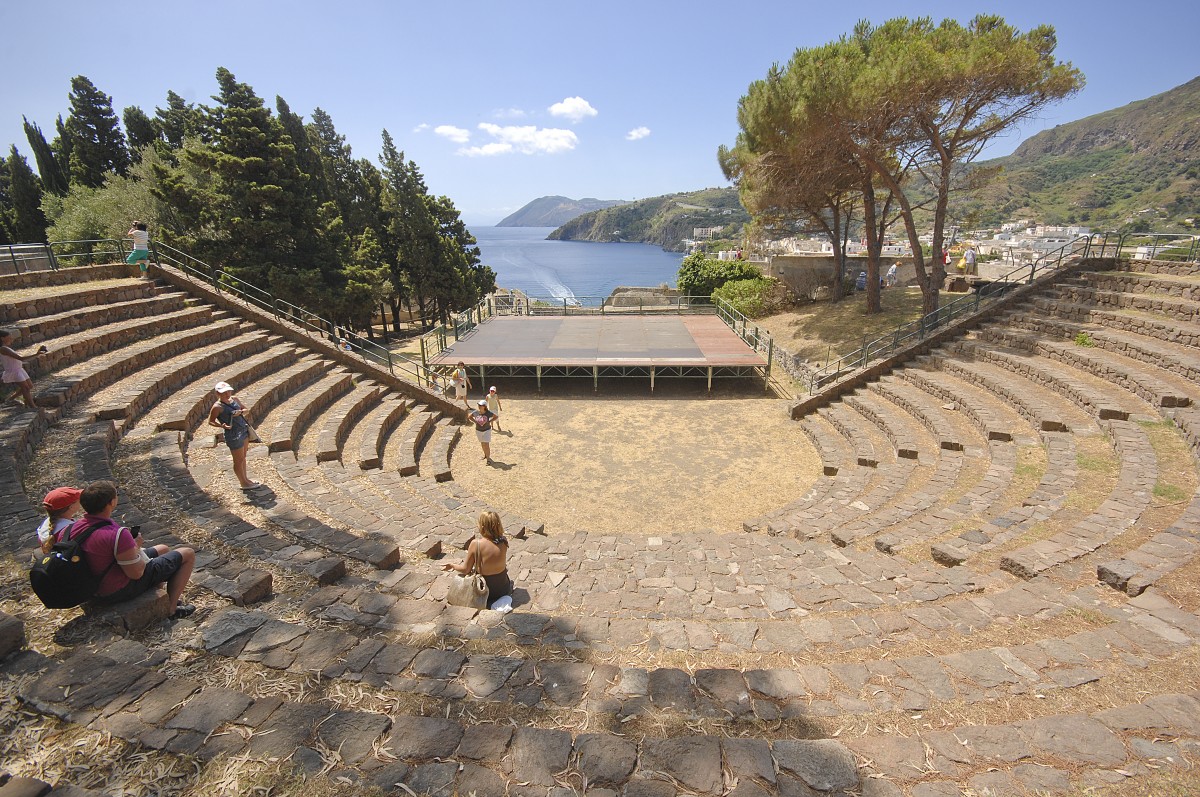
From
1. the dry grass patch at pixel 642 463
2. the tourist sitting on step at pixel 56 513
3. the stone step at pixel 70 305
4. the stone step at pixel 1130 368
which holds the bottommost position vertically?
the dry grass patch at pixel 642 463

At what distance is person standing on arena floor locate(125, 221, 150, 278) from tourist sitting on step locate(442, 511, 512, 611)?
13.8 meters

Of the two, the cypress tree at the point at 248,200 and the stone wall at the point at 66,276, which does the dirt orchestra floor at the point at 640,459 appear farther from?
the cypress tree at the point at 248,200

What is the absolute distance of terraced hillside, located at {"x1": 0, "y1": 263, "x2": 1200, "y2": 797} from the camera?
111 inches

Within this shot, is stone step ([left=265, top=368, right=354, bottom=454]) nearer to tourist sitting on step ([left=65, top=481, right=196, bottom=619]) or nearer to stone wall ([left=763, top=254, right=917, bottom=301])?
tourist sitting on step ([left=65, top=481, right=196, bottom=619])

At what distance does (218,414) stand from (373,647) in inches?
190

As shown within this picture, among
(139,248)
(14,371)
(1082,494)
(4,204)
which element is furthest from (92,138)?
(1082,494)

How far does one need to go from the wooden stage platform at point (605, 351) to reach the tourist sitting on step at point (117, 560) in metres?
12.2

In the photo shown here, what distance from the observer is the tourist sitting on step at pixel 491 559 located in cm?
511

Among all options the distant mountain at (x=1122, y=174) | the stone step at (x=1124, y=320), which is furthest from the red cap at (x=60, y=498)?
the distant mountain at (x=1122, y=174)

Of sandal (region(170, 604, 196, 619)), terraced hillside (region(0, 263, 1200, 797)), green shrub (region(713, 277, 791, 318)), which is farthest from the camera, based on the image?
green shrub (region(713, 277, 791, 318))

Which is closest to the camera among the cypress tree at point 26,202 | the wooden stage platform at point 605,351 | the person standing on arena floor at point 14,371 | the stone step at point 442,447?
the person standing on arena floor at point 14,371

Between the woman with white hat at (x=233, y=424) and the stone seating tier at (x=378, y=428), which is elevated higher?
the woman with white hat at (x=233, y=424)

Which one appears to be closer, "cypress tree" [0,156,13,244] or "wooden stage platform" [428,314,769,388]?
"wooden stage platform" [428,314,769,388]

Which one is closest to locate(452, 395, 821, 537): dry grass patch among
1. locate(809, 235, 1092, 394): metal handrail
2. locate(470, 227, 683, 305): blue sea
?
locate(809, 235, 1092, 394): metal handrail
